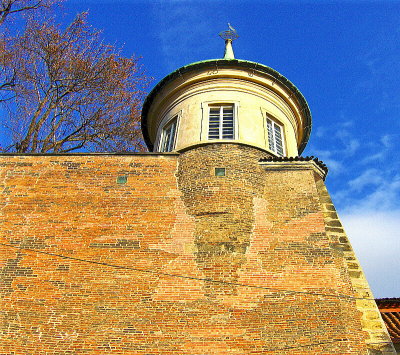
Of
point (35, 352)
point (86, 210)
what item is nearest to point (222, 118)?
point (86, 210)

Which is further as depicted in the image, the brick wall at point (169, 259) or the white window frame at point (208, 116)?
the white window frame at point (208, 116)

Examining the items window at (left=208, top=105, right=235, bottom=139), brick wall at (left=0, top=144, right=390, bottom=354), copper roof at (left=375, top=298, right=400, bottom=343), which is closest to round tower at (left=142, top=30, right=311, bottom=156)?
window at (left=208, top=105, right=235, bottom=139)

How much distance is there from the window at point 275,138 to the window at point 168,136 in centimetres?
323

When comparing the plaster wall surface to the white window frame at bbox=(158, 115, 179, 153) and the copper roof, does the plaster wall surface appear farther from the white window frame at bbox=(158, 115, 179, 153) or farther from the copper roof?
the copper roof

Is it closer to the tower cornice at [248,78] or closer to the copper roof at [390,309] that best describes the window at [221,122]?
the tower cornice at [248,78]

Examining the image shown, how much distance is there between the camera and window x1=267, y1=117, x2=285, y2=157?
13.9m

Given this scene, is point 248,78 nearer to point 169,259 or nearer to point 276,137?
point 276,137

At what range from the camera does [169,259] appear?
10570 mm

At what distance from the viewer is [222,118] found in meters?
13.9

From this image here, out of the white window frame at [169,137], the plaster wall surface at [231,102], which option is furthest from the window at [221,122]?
the white window frame at [169,137]

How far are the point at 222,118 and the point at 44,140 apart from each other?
9659 mm

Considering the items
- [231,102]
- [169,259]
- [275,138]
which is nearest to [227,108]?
[231,102]

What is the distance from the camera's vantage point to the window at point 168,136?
47.6 feet

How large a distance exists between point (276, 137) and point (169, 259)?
6.12 metres
